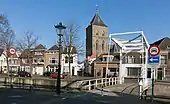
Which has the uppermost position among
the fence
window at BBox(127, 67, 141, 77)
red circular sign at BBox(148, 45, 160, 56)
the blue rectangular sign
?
red circular sign at BBox(148, 45, 160, 56)

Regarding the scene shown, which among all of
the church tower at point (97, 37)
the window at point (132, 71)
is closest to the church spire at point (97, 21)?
the church tower at point (97, 37)

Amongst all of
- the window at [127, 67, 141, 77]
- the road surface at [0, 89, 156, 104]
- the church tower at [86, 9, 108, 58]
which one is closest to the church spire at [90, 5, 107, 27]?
the church tower at [86, 9, 108, 58]

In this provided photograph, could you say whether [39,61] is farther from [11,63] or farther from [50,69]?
[11,63]

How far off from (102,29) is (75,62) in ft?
116

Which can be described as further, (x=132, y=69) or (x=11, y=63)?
(x=11, y=63)

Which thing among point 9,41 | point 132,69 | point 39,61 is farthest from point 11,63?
point 132,69

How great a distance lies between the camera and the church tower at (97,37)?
342 feet

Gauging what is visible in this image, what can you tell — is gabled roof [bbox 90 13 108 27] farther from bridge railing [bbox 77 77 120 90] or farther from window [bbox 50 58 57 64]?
bridge railing [bbox 77 77 120 90]

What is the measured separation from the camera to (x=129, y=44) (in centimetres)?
3198

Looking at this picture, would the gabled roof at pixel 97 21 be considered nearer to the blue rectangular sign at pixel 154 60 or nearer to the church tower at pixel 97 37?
the church tower at pixel 97 37

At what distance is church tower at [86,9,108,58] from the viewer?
104 meters

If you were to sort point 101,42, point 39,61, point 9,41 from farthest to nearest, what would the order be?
point 101,42 → point 39,61 → point 9,41

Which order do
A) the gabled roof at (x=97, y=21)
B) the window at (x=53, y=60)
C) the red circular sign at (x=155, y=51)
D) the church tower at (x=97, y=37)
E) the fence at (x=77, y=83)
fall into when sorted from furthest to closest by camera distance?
the gabled roof at (x=97, y=21) < the church tower at (x=97, y=37) < the window at (x=53, y=60) < the fence at (x=77, y=83) < the red circular sign at (x=155, y=51)

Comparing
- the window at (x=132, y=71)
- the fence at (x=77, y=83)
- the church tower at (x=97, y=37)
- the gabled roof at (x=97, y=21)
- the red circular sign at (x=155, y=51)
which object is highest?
the gabled roof at (x=97, y=21)
